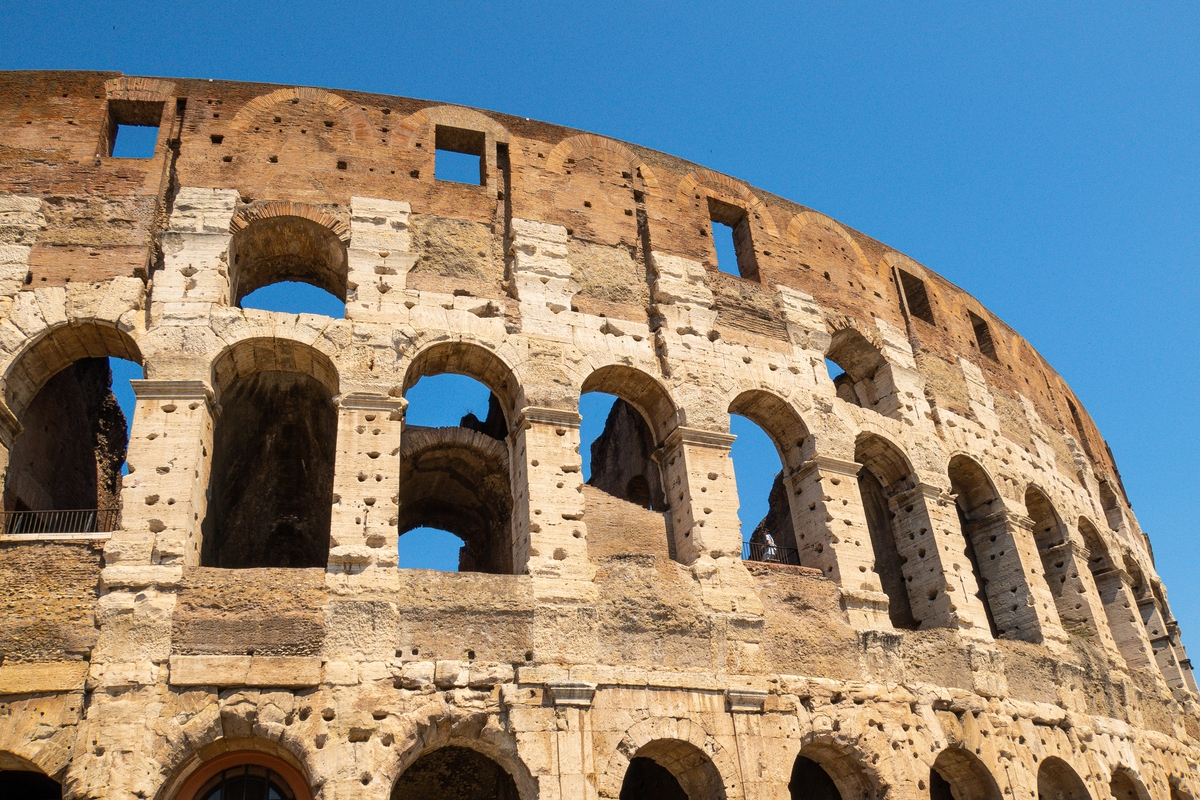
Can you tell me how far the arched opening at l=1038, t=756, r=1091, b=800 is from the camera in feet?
39.7

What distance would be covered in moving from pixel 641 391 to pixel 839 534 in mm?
2863

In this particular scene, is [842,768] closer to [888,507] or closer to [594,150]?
[888,507]

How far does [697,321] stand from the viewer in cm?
1212

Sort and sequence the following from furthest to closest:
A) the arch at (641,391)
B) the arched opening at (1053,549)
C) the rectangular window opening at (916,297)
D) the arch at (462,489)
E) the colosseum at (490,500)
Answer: the rectangular window opening at (916,297)
the arched opening at (1053,549)
the arch at (462,489)
the arch at (641,391)
the colosseum at (490,500)

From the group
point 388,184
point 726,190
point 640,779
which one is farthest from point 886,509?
point 388,184

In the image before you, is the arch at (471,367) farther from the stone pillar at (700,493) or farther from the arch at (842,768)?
the arch at (842,768)

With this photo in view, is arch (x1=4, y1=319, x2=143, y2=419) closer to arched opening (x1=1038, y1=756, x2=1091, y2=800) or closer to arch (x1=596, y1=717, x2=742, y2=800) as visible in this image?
arch (x1=596, y1=717, x2=742, y2=800)

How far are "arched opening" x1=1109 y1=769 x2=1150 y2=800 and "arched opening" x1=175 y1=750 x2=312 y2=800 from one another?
10331mm

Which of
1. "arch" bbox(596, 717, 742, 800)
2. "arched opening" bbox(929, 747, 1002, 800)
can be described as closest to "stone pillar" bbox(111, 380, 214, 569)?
"arch" bbox(596, 717, 742, 800)

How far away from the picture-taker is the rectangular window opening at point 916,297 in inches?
617

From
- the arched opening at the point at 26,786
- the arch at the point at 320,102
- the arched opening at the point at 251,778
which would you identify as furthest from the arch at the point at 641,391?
the arched opening at the point at 26,786

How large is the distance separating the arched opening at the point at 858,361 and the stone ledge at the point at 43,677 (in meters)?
9.85

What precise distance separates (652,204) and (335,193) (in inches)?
163

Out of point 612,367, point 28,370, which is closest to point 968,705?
point 612,367
